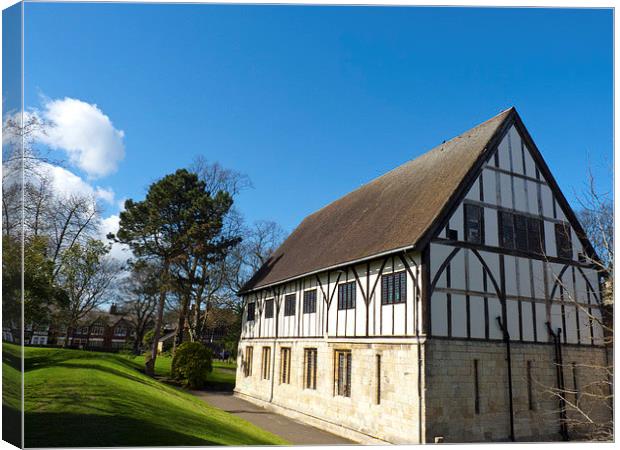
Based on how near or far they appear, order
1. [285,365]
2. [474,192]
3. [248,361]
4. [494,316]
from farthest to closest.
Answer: [248,361], [285,365], [474,192], [494,316]

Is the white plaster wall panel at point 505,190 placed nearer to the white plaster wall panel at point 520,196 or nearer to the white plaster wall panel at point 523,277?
the white plaster wall panel at point 520,196

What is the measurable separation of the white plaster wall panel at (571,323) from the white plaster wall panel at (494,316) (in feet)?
9.53

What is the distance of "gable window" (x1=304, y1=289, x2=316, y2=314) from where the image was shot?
17.2 meters

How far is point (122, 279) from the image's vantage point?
112ft

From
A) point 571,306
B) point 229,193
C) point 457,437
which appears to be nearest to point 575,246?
point 571,306

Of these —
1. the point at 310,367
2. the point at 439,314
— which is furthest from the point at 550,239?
the point at 310,367

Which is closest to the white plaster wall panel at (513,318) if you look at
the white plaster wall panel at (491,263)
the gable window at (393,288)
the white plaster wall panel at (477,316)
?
the white plaster wall panel at (491,263)

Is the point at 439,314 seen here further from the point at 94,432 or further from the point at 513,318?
the point at 94,432

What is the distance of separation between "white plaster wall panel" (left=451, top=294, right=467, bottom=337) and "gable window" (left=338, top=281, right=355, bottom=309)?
3397 millimetres

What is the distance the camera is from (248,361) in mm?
23062

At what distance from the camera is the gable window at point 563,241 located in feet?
49.0

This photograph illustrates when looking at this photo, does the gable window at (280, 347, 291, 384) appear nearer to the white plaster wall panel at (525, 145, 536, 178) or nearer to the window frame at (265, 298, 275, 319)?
the window frame at (265, 298, 275, 319)

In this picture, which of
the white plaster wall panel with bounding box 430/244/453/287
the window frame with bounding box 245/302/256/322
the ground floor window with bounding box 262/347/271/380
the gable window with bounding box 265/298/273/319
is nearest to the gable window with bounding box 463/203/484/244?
the white plaster wall panel with bounding box 430/244/453/287

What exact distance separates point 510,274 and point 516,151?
156 inches
